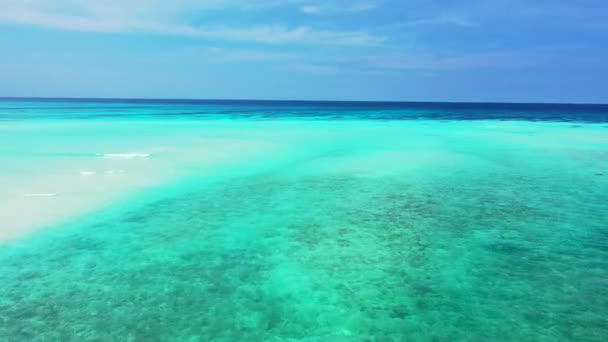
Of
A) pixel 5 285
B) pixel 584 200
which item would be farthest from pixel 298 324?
pixel 584 200

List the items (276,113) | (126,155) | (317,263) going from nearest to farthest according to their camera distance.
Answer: (317,263), (126,155), (276,113)

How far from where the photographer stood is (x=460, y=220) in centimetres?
691

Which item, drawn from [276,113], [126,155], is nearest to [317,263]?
[126,155]

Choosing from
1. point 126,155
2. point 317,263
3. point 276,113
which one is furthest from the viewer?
point 276,113

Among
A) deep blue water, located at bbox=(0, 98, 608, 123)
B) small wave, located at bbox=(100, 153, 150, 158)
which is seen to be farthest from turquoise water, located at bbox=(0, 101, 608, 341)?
deep blue water, located at bbox=(0, 98, 608, 123)

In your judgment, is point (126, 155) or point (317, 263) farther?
point (126, 155)

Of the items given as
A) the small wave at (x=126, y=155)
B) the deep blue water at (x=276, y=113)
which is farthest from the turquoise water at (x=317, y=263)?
the deep blue water at (x=276, y=113)

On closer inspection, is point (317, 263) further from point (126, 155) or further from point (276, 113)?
point (276, 113)

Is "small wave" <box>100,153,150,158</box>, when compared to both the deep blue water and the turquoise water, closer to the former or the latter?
the turquoise water

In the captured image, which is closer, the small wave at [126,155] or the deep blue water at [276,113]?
the small wave at [126,155]

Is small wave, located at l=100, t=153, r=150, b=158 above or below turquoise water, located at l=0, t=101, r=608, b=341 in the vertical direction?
above

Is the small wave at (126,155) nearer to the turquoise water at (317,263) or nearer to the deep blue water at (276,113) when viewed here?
the turquoise water at (317,263)

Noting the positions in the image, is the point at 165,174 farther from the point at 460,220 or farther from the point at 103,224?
the point at 460,220

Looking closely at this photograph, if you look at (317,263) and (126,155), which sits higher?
(126,155)
